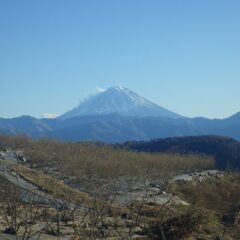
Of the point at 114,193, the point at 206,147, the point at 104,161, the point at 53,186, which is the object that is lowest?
the point at 53,186

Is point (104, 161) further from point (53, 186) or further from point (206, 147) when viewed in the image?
point (206, 147)

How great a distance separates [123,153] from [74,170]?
11.5 meters

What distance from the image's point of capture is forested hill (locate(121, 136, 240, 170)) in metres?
84.3

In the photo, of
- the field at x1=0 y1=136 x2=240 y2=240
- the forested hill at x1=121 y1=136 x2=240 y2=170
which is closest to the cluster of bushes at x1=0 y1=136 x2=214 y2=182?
the field at x1=0 y1=136 x2=240 y2=240

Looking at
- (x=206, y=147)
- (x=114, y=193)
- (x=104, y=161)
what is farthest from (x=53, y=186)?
(x=206, y=147)

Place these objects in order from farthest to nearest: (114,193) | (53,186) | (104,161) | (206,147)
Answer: (206,147)
(104,161)
(53,186)
(114,193)

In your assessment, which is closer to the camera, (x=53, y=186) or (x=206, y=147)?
(x=53, y=186)

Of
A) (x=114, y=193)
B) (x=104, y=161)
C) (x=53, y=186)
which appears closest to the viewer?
(x=114, y=193)

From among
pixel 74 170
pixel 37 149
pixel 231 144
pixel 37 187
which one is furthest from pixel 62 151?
pixel 231 144

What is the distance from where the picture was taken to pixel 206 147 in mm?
91188

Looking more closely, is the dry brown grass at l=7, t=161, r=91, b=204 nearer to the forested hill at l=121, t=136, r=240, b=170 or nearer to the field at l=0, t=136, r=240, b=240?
the field at l=0, t=136, r=240, b=240

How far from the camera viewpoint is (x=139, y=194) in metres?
40.6

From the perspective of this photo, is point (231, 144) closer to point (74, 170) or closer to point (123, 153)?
point (123, 153)

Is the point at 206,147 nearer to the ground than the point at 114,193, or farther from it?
farther from it
